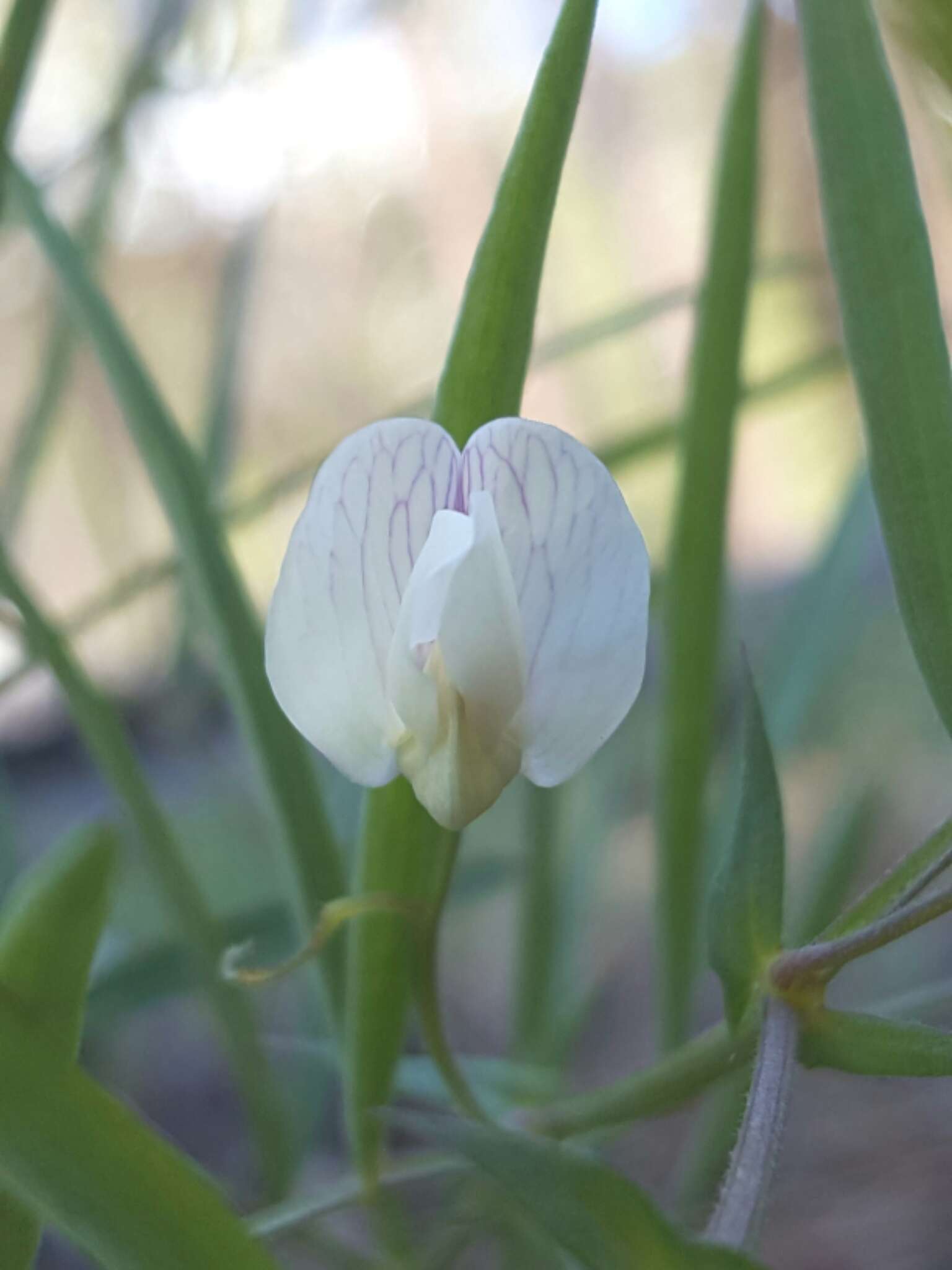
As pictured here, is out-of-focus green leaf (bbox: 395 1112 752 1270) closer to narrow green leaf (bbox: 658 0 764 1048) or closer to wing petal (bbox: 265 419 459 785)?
wing petal (bbox: 265 419 459 785)

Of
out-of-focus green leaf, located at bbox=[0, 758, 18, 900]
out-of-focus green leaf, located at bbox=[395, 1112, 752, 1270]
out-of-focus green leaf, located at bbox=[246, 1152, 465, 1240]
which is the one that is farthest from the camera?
out-of-focus green leaf, located at bbox=[0, 758, 18, 900]

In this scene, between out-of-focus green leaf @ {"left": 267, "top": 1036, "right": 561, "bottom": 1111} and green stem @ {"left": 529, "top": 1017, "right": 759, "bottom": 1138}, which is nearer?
green stem @ {"left": 529, "top": 1017, "right": 759, "bottom": 1138}

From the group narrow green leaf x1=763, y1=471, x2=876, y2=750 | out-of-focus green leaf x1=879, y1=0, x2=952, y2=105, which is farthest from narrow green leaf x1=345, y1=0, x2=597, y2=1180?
narrow green leaf x1=763, y1=471, x2=876, y2=750

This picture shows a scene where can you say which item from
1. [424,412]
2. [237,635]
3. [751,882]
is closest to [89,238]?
[424,412]

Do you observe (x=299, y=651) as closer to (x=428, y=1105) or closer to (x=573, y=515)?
(x=573, y=515)

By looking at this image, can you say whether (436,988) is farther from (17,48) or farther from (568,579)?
(17,48)

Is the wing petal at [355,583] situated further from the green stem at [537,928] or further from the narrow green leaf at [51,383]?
the narrow green leaf at [51,383]

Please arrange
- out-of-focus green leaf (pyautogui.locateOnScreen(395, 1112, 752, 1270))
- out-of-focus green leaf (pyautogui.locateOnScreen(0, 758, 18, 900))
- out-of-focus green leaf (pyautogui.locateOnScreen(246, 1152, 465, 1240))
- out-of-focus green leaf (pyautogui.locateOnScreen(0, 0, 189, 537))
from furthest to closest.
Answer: out-of-focus green leaf (pyautogui.locateOnScreen(0, 0, 189, 537)), out-of-focus green leaf (pyautogui.locateOnScreen(0, 758, 18, 900)), out-of-focus green leaf (pyautogui.locateOnScreen(246, 1152, 465, 1240)), out-of-focus green leaf (pyautogui.locateOnScreen(395, 1112, 752, 1270))
